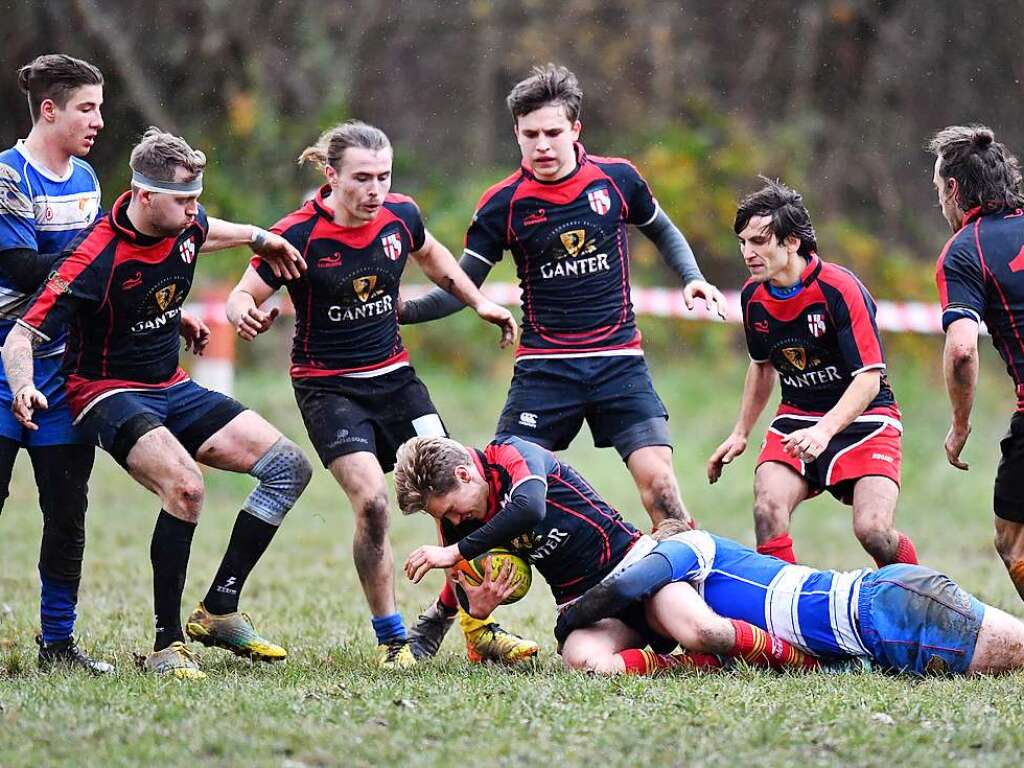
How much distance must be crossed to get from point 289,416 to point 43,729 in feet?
31.5

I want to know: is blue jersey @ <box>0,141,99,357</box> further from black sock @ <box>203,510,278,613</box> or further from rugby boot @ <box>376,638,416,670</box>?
rugby boot @ <box>376,638,416,670</box>

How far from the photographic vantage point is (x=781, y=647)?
552 cm

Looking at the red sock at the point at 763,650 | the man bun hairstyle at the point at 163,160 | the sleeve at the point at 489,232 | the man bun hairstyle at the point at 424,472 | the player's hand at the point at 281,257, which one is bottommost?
the red sock at the point at 763,650

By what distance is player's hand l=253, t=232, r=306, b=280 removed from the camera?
19.7 ft

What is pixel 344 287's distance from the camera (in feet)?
20.5

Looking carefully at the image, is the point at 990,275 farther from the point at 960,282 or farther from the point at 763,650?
the point at 763,650

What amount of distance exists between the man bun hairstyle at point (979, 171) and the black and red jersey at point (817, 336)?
1.93 ft

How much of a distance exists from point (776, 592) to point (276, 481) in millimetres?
2065

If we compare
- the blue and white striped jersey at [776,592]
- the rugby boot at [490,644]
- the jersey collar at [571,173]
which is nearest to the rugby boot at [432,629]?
the rugby boot at [490,644]

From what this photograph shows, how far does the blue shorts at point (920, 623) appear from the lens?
533 centimetres

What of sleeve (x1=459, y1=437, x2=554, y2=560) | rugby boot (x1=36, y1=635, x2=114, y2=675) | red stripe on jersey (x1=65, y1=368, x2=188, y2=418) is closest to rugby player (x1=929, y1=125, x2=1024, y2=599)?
sleeve (x1=459, y1=437, x2=554, y2=560)

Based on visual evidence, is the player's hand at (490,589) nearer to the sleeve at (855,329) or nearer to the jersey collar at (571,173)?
the sleeve at (855,329)

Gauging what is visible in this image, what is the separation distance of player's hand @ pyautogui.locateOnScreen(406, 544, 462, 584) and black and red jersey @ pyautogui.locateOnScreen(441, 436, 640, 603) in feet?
1.04

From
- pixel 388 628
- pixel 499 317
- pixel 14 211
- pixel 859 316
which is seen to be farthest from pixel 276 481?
pixel 859 316
